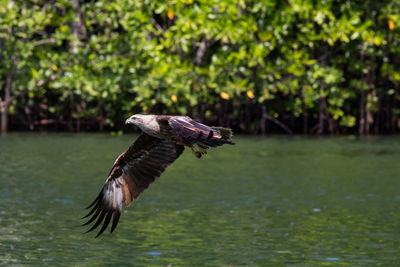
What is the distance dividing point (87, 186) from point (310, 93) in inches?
508

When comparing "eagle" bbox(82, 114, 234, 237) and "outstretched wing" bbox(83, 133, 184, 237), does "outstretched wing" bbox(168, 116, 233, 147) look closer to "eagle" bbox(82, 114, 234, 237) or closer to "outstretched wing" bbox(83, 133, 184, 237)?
"eagle" bbox(82, 114, 234, 237)

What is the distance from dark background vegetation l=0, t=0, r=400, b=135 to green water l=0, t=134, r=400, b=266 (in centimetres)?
377

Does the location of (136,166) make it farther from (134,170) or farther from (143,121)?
(143,121)

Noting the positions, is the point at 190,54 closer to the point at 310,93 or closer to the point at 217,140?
the point at 310,93

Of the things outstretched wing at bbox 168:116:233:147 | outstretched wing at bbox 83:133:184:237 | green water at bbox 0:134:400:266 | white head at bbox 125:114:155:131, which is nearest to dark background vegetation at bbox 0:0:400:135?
green water at bbox 0:134:400:266

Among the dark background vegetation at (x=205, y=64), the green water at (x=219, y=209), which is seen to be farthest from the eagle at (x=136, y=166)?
the dark background vegetation at (x=205, y=64)

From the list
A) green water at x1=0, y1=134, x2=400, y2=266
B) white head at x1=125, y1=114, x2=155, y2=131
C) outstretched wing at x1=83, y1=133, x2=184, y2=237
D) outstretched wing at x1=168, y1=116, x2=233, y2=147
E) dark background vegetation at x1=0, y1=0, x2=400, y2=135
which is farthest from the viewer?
dark background vegetation at x1=0, y1=0, x2=400, y2=135

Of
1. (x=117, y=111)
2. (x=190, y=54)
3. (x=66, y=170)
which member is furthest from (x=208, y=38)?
(x=66, y=170)

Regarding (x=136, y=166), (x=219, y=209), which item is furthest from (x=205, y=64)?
(x=136, y=166)

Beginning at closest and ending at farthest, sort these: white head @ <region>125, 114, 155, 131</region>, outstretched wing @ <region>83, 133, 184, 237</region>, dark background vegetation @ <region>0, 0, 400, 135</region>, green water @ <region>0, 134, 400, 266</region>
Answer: white head @ <region>125, 114, 155, 131</region>
outstretched wing @ <region>83, 133, 184, 237</region>
green water @ <region>0, 134, 400, 266</region>
dark background vegetation @ <region>0, 0, 400, 135</region>

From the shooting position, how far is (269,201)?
1678 centimetres

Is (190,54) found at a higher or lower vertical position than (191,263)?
higher

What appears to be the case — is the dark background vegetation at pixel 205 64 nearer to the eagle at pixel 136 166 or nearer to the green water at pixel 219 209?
the green water at pixel 219 209

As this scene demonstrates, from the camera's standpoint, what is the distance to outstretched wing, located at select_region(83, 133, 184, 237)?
11.5 meters
